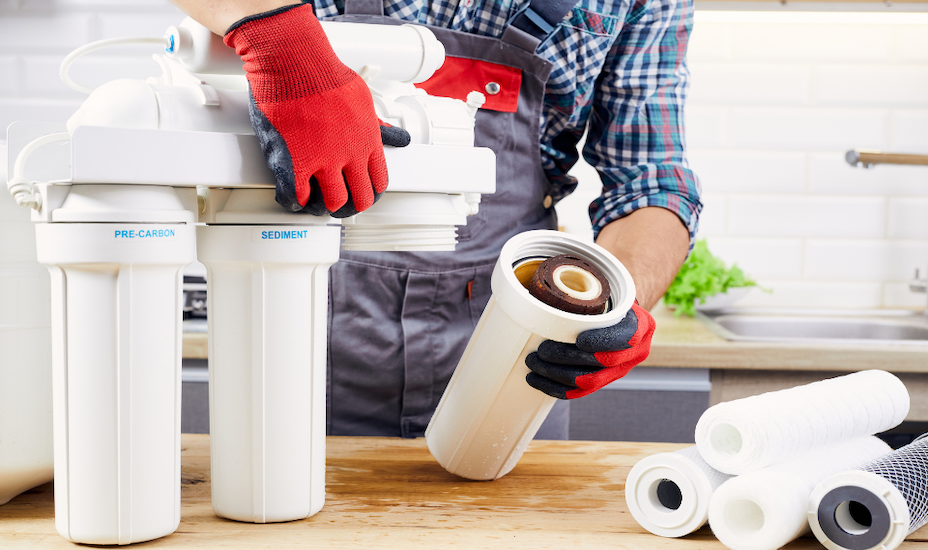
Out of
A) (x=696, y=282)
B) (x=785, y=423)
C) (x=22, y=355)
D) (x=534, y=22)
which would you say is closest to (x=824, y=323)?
(x=696, y=282)

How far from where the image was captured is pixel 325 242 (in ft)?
1.81

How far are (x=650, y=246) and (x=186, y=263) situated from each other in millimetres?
625

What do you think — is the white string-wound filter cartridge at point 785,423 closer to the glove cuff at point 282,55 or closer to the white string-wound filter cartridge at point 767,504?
the white string-wound filter cartridge at point 767,504

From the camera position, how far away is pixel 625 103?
1046 millimetres

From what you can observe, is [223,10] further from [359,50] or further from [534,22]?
[534,22]

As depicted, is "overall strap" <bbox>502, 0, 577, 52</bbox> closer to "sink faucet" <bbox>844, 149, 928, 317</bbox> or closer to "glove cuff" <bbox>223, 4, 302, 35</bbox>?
"glove cuff" <bbox>223, 4, 302, 35</bbox>

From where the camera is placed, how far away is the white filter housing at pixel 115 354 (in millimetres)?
483

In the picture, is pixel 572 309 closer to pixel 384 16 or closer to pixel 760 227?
pixel 384 16

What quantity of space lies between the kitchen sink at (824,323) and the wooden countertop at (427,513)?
1.11 metres

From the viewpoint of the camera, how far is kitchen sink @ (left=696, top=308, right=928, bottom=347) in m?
1.73

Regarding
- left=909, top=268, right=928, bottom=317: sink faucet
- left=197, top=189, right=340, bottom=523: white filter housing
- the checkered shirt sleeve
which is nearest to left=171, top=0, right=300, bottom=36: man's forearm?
left=197, top=189, right=340, bottom=523: white filter housing

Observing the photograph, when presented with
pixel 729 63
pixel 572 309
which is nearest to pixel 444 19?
pixel 572 309

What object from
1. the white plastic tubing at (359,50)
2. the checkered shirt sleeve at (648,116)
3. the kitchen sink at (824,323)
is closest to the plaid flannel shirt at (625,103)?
the checkered shirt sleeve at (648,116)

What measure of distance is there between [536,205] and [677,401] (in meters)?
0.52
